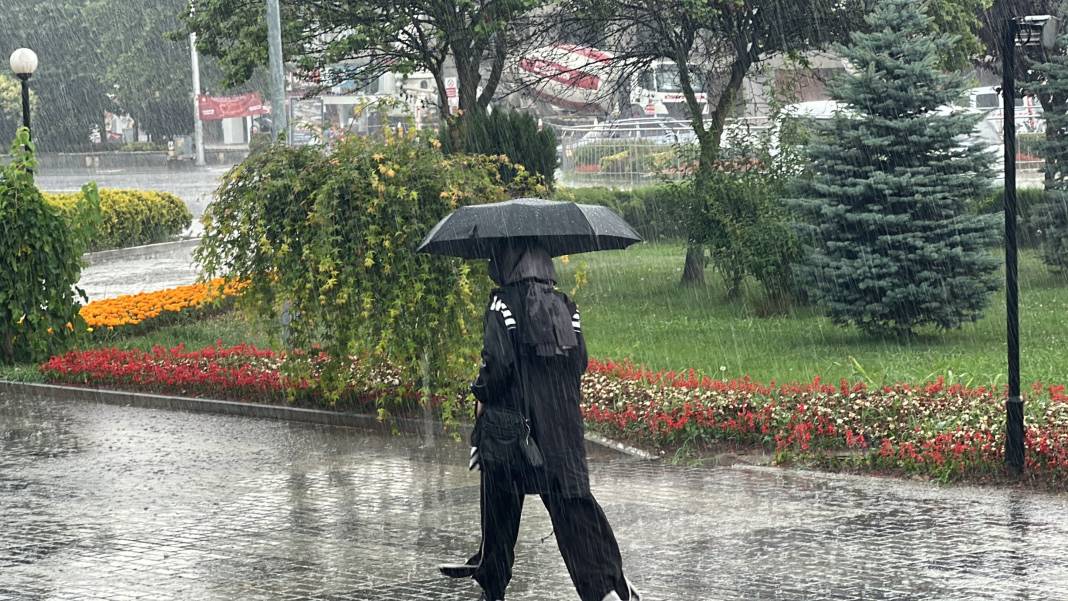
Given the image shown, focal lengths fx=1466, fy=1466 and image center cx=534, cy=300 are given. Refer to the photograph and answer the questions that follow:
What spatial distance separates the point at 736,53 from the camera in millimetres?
23266

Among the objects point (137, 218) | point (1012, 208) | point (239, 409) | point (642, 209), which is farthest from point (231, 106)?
point (1012, 208)

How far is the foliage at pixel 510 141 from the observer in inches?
950

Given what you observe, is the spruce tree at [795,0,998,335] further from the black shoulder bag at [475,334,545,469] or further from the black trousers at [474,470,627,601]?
the black shoulder bag at [475,334,545,469]

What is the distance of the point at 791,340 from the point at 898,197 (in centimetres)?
206

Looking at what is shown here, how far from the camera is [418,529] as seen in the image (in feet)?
29.6

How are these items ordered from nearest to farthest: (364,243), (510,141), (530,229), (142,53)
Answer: (530,229) < (364,243) < (510,141) < (142,53)

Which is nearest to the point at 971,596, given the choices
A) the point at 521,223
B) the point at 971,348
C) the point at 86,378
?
the point at 521,223

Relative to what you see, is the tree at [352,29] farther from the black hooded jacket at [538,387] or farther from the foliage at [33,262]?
the black hooded jacket at [538,387]

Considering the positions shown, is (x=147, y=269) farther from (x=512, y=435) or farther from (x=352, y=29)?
(x=512, y=435)

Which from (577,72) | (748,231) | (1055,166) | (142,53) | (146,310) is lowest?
(146,310)

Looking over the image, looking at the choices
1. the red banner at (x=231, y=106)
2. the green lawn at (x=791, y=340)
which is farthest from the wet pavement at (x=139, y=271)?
the red banner at (x=231, y=106)

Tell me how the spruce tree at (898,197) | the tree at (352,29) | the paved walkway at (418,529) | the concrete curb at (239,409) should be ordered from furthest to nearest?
the tree at (352,29) < the spruce tree at (898,197) < the concrete curb at (239,409) < the paved walkway at (418,529)

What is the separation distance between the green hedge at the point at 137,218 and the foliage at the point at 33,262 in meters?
13.4

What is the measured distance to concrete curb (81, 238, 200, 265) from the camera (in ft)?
95.9
